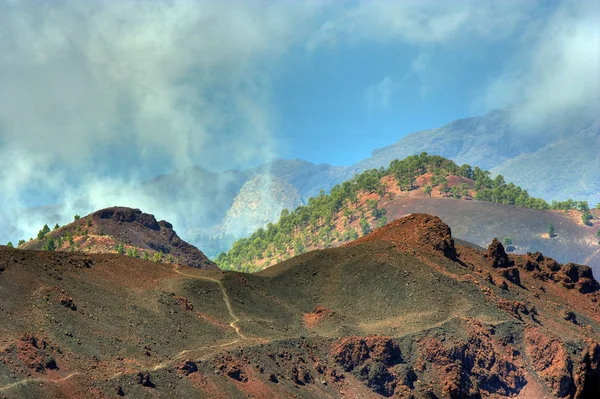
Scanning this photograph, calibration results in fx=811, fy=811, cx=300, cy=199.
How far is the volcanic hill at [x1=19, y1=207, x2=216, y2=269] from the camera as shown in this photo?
146125 mm

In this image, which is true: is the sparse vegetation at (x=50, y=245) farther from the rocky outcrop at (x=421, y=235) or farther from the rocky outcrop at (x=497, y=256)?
the rocky outcrop at (x=497, y=256)

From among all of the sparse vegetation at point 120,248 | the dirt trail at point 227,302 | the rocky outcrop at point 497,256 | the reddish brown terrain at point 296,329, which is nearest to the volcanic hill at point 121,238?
the sparse vegetation at point 120,248

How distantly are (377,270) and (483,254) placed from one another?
22410 millimetres

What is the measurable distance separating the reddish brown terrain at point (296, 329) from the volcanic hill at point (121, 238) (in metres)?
58.8

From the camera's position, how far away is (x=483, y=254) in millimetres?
102125

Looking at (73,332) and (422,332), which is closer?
(73,332)

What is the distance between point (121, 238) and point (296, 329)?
8411cm

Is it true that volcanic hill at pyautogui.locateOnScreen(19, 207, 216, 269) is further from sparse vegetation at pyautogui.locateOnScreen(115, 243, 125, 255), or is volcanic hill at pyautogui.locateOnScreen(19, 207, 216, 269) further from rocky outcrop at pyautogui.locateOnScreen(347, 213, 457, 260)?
rocky outcrop at pyautogui.locateOnScreen(347, 213, 457, 260)

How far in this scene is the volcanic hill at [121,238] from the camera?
479 feet

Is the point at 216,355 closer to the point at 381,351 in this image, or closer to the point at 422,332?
the point at 381,351

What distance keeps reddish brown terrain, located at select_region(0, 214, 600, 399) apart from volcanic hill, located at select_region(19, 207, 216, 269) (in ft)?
193

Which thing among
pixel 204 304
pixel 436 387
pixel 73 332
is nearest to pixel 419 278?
pixel 436 387

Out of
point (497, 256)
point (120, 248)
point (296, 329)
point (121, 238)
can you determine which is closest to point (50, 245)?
point (121, 238)

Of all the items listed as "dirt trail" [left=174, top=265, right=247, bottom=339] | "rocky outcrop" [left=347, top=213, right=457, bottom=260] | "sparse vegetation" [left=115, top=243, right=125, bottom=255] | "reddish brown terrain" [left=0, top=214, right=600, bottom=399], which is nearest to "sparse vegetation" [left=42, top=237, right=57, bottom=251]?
"sparse vegetation" [left=115, top=243, right=125, bottom=255]
